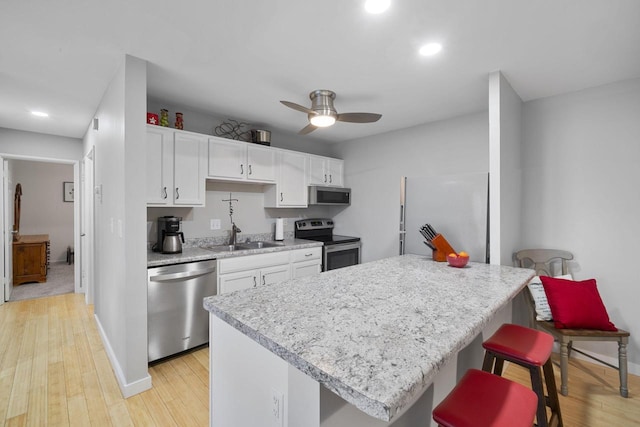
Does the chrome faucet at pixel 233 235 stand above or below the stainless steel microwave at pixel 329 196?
below

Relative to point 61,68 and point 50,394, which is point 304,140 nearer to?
point 61,68

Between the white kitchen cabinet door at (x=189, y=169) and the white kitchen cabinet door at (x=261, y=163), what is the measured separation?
1.77 feet

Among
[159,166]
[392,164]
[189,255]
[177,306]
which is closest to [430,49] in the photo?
[392,164]

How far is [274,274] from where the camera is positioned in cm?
324

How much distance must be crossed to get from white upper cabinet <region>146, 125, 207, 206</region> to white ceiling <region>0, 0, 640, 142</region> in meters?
0.41

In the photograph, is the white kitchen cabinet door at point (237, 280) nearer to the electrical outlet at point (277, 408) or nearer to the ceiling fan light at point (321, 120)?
the ceiling fan light at point (321, 120)

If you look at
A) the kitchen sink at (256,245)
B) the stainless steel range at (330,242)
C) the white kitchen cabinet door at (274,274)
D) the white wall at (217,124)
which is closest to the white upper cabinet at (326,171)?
the white wall at (217,124)

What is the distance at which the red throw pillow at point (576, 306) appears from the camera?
2168 mm

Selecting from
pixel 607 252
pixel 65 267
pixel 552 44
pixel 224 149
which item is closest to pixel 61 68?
pixel 224 149

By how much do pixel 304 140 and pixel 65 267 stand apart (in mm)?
5808

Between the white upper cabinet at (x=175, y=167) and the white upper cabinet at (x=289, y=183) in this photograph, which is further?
the white upper cabinet at (x=289, y=183)

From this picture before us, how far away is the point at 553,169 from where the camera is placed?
271cm

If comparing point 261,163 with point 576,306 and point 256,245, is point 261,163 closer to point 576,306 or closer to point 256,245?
point 256,245

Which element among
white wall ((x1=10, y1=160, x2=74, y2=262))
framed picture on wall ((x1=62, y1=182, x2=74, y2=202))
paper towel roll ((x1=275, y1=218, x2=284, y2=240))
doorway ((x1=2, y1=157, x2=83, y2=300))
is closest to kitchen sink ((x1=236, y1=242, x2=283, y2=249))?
paper towel roll ((x1=275, y1=218, x2=284, y2=240))
